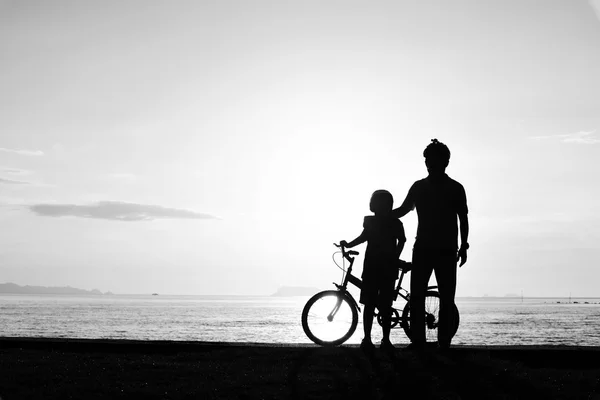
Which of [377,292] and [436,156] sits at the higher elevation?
[436,156]

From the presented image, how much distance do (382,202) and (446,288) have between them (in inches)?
64.2

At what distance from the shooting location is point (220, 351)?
8.47 m

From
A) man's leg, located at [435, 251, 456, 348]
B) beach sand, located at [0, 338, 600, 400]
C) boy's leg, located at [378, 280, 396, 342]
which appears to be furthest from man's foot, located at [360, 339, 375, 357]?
man's leg, located at [435, 251, 456, 348]

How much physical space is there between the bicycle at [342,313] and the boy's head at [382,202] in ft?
2.90

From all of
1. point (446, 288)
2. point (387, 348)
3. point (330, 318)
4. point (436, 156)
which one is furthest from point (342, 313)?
point (436, 156)

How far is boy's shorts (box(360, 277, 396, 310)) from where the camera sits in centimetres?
890

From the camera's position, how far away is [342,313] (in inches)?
367

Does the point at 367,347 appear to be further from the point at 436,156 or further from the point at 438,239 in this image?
the point at 436,156

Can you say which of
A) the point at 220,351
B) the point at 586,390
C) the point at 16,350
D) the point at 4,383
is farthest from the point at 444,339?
the point at 16,350

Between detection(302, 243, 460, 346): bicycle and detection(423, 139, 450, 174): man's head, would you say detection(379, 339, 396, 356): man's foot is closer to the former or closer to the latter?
detection(302, 243, 460, 346): bicycle

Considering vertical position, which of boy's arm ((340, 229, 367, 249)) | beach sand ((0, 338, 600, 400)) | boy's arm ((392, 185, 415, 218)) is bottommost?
beach sand ((0, 338, 600, 400))

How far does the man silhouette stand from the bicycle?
1.18 meters

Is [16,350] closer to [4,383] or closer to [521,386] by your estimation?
[4,383]

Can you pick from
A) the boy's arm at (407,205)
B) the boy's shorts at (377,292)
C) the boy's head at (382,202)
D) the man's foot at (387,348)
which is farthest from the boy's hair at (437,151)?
the man's foot at (387,348)
